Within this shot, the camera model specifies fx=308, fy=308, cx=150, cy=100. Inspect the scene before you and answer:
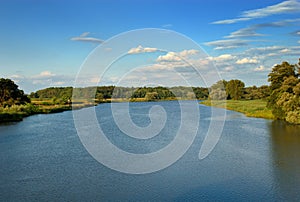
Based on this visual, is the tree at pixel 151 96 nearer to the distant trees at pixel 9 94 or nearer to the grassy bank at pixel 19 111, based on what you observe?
the grassy bank at pixel 19 111

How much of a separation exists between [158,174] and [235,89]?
175 ft

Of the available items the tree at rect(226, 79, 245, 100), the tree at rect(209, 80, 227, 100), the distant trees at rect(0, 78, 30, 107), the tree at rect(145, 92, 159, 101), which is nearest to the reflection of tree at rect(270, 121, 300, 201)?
the distant trees at rect(0, 78, 30, 107)

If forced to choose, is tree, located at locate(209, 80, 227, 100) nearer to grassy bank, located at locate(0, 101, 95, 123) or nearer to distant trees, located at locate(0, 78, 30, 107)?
grassy bank, located at locate(0, 101, 95, 123)

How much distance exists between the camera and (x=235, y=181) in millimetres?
11258

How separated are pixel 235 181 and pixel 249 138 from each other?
8.74 metres

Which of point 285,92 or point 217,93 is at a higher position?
point 217,93

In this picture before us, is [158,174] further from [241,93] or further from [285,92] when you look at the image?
[241,93]

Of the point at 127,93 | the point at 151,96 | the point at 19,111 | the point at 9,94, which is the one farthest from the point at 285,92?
the point at 151,96

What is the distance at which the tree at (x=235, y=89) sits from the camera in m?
62.5

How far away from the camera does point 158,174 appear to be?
12.3 m

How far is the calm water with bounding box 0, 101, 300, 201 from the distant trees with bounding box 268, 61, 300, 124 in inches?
261

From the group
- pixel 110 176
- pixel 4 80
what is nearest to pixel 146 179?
pixel 110 176

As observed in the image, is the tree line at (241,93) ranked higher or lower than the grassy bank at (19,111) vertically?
higher

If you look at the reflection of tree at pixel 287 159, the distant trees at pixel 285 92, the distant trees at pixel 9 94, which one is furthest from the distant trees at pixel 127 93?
the reflection of tree at pixel 287 159
